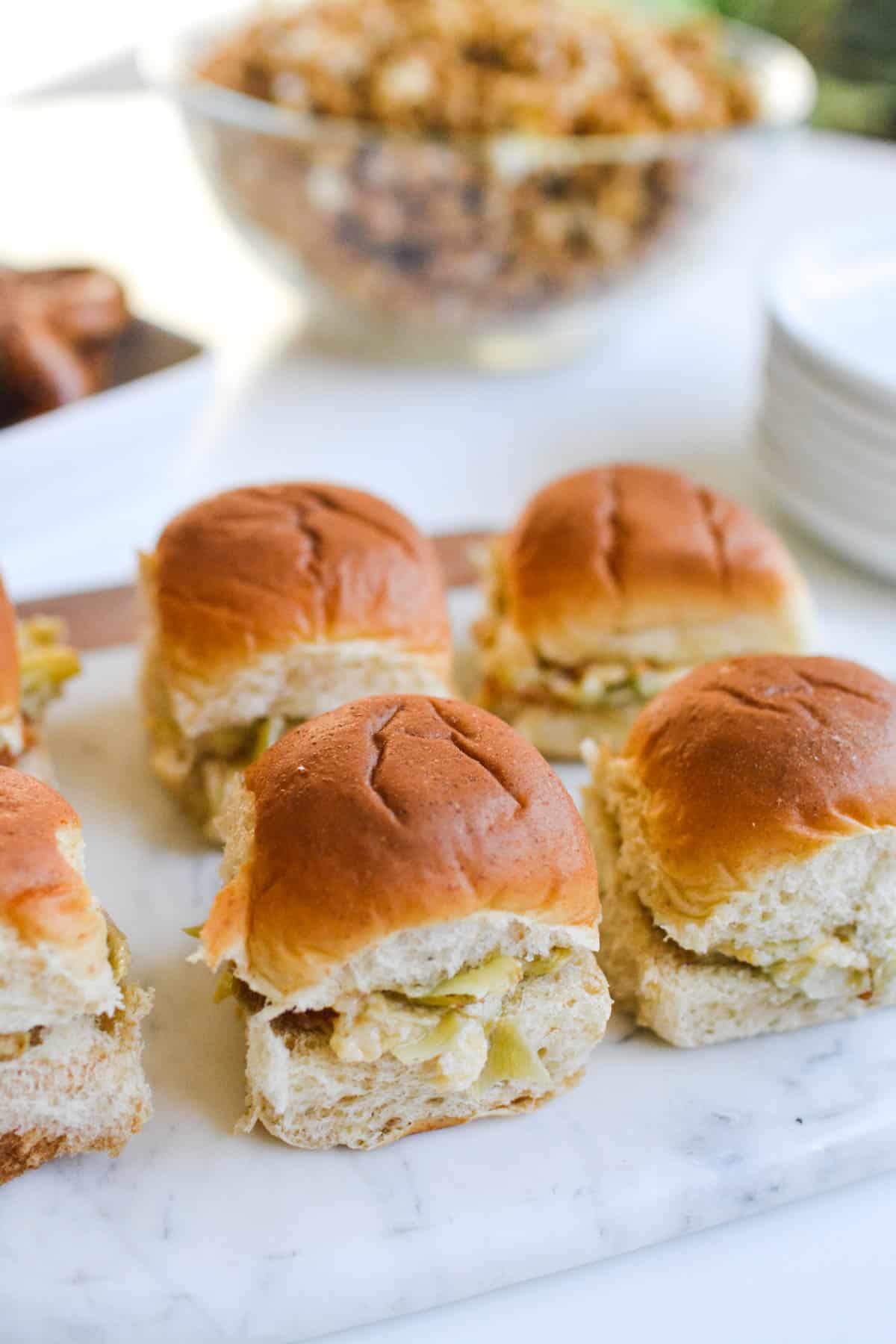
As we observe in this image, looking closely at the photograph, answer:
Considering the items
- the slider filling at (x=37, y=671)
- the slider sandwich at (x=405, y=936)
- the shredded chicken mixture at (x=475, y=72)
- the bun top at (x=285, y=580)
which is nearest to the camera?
the slider sandwich at (x=405, y=936)

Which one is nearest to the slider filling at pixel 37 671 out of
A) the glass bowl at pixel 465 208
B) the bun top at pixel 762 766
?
the bun top at pixel 762 766

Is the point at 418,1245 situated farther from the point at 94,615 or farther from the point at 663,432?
the point at 663,432

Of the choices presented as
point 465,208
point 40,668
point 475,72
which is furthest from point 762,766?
point 475,72

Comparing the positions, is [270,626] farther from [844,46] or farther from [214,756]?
[844,46]

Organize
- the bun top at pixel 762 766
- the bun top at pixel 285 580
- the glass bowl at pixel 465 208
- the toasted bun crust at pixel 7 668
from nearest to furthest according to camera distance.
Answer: the bun top at pixel 762 766 → the toasted bun crust at pixel 7 668 → the bun top at pixel 285 580 → the glass bowl at pixel 465 208

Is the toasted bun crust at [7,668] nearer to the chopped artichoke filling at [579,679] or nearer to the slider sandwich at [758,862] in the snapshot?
the chopped artichoke filling at [579,679]

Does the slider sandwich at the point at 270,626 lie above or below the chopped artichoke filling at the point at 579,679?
above
